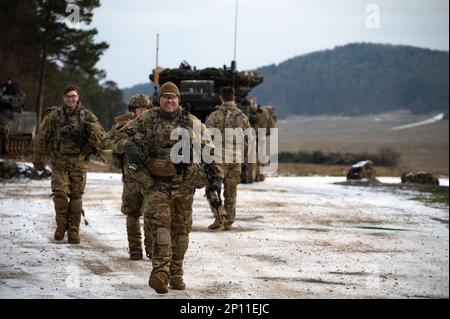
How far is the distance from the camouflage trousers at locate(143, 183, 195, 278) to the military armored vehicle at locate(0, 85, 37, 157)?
22510 mm

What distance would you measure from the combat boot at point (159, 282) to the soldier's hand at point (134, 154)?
104 cm

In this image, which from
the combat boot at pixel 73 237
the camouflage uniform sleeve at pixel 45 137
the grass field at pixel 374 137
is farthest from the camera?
the grass field at pixel 374 137

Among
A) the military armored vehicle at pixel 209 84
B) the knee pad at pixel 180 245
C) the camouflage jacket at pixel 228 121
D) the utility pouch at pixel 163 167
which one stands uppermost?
the military armored vehicle at pixel 209 84

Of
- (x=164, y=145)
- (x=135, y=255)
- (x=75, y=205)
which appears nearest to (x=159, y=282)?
(x=164, y=145)

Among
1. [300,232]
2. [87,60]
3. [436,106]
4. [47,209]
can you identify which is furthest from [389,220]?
[436,106]

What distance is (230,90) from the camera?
1320cm

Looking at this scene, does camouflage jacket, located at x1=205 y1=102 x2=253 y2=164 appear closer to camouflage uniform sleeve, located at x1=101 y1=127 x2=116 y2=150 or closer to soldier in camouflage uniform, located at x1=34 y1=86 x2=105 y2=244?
soldier in camouflage uniform, located at x1=34 y1=86 x2=105 y2=244

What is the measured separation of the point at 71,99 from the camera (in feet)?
35.9

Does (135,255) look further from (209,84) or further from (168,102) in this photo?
(209,84)

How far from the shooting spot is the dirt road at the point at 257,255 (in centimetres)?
810

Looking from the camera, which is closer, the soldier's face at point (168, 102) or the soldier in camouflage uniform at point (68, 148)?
the soldier's face at point (168, 102)

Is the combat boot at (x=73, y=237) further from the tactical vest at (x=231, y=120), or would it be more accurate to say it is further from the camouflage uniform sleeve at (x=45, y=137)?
the tactical vest at (x=231, y=120)

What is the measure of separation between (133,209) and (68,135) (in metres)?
1.82

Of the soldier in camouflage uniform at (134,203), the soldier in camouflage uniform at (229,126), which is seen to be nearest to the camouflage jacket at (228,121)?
the soldier in camouflage uniform at (229,126)
